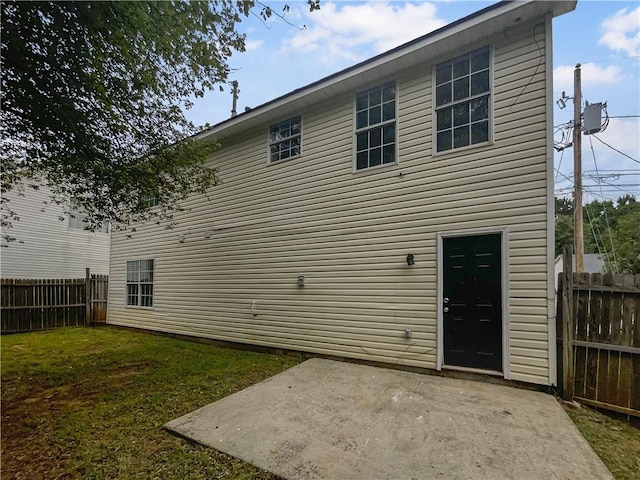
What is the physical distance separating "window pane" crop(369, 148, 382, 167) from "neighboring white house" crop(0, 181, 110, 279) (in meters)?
12.2

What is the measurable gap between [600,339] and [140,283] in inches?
429

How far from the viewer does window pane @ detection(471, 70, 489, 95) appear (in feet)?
15.3

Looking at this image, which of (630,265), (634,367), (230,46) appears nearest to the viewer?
(634,367)

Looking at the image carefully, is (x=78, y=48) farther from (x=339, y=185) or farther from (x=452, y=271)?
(x=452, y=271)

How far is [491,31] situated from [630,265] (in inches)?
903

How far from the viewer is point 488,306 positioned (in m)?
4.43

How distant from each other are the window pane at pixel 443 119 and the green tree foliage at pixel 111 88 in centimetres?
261

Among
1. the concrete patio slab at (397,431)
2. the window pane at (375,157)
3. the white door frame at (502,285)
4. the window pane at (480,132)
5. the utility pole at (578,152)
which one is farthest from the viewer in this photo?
the utility pole at (578,152)

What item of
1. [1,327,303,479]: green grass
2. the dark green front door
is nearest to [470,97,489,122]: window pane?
the dark green front door

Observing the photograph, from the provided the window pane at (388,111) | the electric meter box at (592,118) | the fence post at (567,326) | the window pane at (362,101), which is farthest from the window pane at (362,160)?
the electric meter box at (592,118)

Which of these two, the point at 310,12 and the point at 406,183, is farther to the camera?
the point at 406,183

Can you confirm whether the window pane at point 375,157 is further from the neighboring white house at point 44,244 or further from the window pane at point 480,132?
the neighboring white house at point 44,244

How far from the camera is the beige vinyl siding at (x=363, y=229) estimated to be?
167 inches

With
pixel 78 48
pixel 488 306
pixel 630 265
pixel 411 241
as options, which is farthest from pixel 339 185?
pixel 630 265
